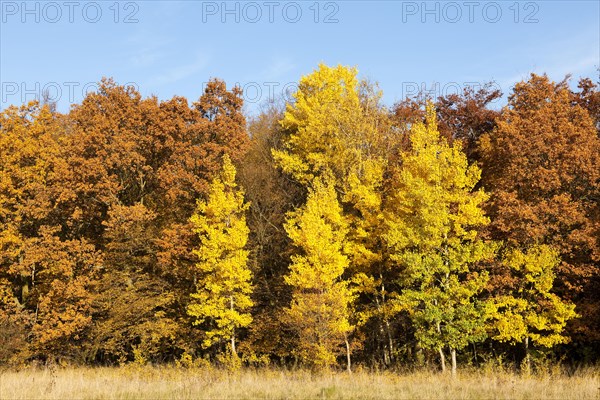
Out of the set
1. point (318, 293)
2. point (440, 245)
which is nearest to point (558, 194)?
point (440, 245)

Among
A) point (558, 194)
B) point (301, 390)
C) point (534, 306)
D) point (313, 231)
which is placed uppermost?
point (558, 194)

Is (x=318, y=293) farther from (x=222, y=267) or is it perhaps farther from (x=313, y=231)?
(x=222, y=267)

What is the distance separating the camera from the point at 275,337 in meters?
30.6

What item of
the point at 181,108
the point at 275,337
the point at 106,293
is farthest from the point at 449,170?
the point at 106,293

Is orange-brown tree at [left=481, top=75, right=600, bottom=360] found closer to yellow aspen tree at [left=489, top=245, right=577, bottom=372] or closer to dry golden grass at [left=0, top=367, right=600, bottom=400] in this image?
yellow aspen tree at [left=489, top=245, right=577, bottom=372]

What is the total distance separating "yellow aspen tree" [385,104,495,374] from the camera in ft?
72.9

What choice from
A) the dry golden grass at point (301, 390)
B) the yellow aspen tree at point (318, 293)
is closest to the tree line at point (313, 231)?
the yellow aspen tree at point (318, 293)

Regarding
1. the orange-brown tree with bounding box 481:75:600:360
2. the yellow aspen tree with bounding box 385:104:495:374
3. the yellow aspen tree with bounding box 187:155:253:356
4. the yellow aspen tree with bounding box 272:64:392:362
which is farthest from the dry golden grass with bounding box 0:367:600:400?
the yellow aspen tree with bounding box 272:64:392:362

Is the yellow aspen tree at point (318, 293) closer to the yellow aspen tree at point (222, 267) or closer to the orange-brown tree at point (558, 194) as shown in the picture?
the yellow aspen tree at point (222, 267)

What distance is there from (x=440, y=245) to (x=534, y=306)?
4.91 m

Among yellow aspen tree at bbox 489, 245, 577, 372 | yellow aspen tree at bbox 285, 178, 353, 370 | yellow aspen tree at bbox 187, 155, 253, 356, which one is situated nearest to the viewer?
yellow aspen tree at bbox 489, 245, 577, 372

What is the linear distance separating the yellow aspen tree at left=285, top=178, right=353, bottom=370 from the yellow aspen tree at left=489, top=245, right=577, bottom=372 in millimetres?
6853

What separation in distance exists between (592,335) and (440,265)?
826cm

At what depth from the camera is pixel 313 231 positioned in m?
25.4
